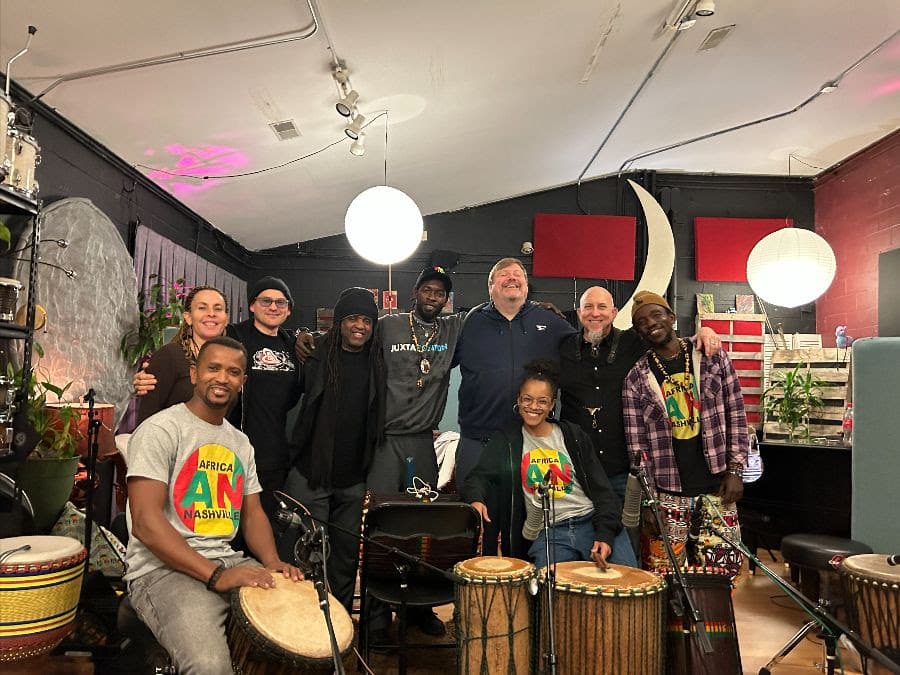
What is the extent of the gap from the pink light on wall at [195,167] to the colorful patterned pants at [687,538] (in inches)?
148

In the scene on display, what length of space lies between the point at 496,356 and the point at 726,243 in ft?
19.4

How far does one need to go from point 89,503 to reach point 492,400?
68.7 inches

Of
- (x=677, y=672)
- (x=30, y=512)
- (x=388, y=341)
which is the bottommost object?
(x=677, y=672)

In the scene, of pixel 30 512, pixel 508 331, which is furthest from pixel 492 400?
pixel 30 512

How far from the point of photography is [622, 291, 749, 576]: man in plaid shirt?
116 inches

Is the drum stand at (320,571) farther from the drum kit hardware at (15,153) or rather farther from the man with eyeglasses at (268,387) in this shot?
the drum kit hardware at (15,153)

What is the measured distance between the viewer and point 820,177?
27.2 feet

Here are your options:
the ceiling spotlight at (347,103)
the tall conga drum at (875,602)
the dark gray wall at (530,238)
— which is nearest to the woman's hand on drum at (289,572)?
the tall conga drum at (875,602)

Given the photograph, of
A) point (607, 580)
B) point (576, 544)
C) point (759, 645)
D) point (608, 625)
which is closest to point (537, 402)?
point (576, 544)

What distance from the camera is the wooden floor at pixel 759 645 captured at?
122 inches

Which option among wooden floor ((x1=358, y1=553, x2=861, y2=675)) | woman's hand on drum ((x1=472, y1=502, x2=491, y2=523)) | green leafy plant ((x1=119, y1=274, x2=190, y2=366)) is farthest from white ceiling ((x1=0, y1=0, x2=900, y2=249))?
wooden floor ((x1=358, y1=553, x2=861, y2=675))

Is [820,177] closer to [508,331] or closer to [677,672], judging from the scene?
[508,331]

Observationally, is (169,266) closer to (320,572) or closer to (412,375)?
(412,375)

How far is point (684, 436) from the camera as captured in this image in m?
3.03
